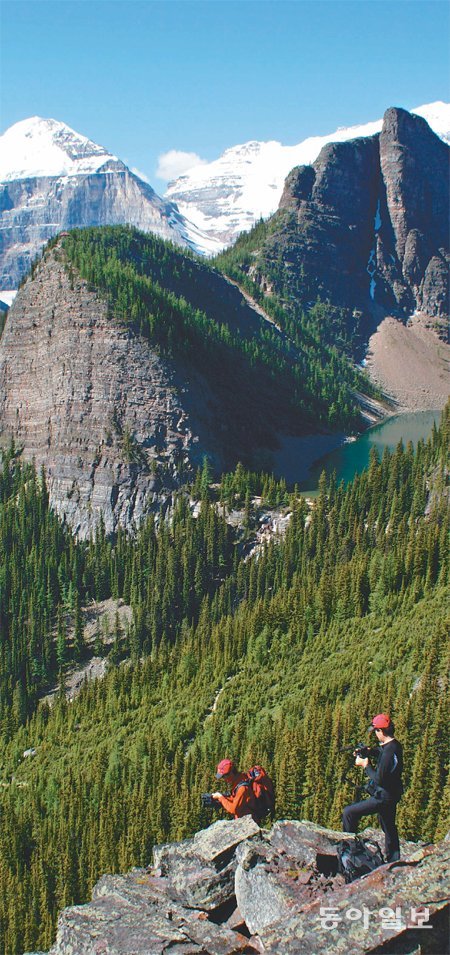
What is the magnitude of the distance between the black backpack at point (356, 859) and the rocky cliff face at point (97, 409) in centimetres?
12793

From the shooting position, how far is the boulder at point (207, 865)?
78.2 ft

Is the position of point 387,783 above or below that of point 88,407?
below

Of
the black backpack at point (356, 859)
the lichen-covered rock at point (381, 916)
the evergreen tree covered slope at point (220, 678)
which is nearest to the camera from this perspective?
the lichen-covered rock at point (381, 916)

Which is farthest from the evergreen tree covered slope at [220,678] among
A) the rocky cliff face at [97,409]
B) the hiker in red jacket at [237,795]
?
the hiker in red jacket at [237,795]

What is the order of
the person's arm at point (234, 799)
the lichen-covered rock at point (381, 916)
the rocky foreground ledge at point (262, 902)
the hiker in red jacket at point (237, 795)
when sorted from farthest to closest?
1. the person's arm at point (234, 799)
2. the hiker in red jacket at point (237, 795)
3. the rocky foreground ledge at point (262, 902)
4. the lichen-covered rock at point (381, 916)

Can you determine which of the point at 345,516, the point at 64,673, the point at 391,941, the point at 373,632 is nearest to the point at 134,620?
the point at 64,673

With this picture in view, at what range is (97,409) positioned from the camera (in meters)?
159

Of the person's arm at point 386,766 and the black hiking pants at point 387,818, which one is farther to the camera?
the black hiking pants at point 387,818

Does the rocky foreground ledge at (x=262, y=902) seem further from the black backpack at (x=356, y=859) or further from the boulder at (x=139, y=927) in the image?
the black backpack at (x=356, y=859)

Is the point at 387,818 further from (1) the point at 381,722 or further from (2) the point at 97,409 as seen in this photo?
(2) the point at 97,409

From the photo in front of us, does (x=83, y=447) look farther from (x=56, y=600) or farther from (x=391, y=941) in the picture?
(x=391, y=941)

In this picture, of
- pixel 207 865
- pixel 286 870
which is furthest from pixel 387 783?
pixel 207 865

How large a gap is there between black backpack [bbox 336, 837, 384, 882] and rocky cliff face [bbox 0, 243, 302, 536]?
127928 mm

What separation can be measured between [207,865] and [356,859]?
6.18 m
